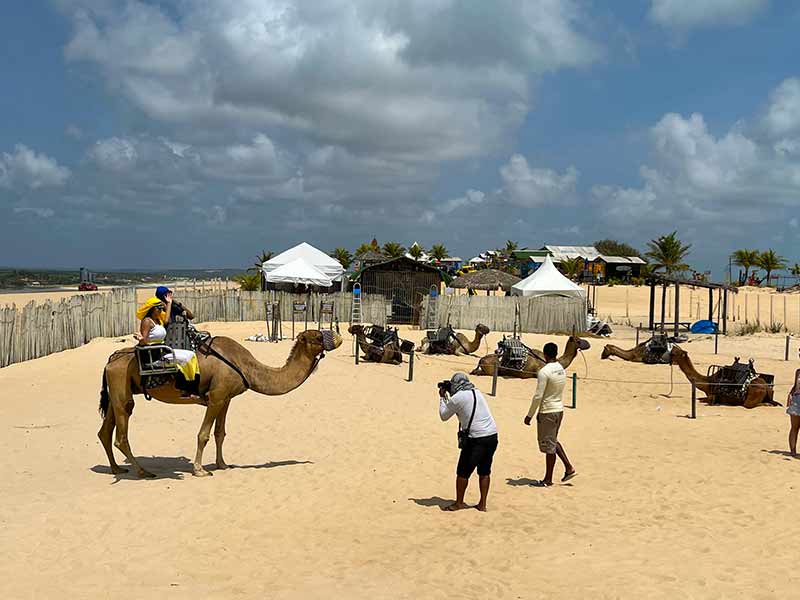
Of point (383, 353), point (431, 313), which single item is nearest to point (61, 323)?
point (383, 353)

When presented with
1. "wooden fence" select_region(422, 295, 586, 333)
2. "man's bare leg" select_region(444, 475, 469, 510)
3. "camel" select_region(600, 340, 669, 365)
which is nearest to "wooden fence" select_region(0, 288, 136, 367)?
"wooden fence" select_region(422, 295, 586, 333)

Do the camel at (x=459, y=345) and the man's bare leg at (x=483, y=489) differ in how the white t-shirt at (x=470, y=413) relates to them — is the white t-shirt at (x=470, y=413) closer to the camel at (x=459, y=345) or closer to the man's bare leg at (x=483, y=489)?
the man's bare leg at (x=483, y=489)

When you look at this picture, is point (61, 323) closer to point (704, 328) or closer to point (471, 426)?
point (471, 426)

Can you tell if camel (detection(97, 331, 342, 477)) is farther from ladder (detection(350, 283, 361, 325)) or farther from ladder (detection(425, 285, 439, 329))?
ladder (detection(350, 283, 361, 325))

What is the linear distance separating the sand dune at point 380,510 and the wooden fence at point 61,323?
417 centimetres

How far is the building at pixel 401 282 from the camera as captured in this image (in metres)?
33.4

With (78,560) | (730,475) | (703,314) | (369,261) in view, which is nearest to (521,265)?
(703,314)

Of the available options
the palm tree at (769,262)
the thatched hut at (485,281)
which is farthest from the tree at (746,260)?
the thatched hut at (485,281)

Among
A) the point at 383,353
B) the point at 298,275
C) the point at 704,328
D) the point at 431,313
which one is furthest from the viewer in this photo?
the point at 704,328

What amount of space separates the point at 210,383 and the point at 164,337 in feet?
3.04

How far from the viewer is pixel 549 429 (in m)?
9.38

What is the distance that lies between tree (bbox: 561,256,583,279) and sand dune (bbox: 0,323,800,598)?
50120 millimetres

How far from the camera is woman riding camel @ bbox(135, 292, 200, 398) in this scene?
9.24 metres

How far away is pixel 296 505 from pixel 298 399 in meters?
7.47
